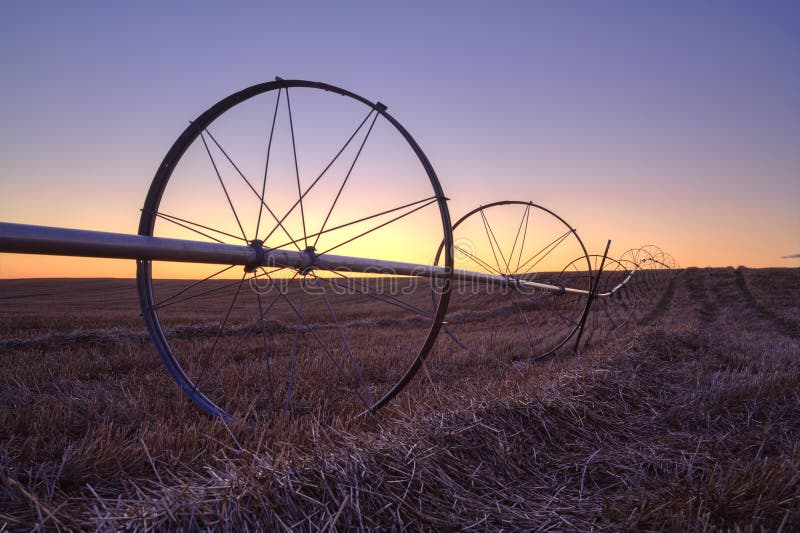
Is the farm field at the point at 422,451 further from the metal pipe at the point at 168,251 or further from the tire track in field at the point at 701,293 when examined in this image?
the tire track in field at the point at 701,293

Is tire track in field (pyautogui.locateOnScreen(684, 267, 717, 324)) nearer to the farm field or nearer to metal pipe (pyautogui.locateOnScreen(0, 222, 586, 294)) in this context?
the farm field

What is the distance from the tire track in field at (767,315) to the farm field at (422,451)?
5.53 metres

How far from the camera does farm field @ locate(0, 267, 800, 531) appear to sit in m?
1.38

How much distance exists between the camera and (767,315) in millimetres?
12516

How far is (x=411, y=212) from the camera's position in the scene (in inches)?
141

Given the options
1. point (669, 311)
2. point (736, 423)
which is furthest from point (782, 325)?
point (736, 423)

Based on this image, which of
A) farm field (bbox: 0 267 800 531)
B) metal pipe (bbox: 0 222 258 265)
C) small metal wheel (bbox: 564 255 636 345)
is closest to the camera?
farm field (bbox: 0 267 800 531)

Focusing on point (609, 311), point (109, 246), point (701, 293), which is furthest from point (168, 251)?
point (701, 293)

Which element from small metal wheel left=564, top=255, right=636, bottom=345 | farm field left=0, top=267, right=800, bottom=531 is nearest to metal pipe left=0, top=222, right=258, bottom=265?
farm field left=0, top=267, right=800, bottom=531

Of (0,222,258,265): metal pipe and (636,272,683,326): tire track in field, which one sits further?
(636,272,683,326): tire track in field

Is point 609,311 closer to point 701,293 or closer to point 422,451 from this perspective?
point 701,293

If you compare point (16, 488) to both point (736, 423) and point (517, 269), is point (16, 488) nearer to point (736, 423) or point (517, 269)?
point (736, 423)

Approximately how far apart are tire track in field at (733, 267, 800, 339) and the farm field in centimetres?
553

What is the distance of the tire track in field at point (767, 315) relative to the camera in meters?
9.27
